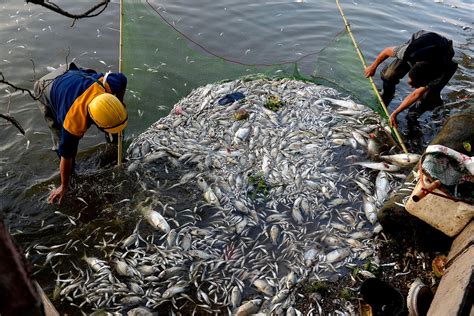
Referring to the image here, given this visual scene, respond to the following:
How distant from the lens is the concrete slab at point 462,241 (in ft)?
14.2

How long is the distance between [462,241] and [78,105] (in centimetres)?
501

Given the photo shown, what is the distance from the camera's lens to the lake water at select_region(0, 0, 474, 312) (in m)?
6.50

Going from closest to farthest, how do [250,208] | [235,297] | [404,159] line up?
[235,297] → [250,208] → [404,159]

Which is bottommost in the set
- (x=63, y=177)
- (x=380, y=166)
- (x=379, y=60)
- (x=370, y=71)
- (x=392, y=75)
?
(x=380, y=166)

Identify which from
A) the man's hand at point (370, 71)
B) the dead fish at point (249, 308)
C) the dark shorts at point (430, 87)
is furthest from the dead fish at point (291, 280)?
the dark shorts at point (430, 87)

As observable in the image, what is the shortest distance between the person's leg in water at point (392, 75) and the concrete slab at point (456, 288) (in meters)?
4.56

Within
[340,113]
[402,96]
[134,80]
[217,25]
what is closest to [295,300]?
[340,113]

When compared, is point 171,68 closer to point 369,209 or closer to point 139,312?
point 369,209

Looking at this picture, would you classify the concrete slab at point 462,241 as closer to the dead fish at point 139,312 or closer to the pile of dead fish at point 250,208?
the pile of dead fish at point 250,208

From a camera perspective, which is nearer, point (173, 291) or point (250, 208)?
point (173, 291)

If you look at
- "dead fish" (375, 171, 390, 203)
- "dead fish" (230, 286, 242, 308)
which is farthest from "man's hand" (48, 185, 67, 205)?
"dead fish" (375, 171, 390, 203)

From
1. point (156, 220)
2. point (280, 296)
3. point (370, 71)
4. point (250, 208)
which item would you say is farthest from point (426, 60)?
point (156, 220)

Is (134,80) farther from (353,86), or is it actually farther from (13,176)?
(353,86)

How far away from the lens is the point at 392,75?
8.02 m
